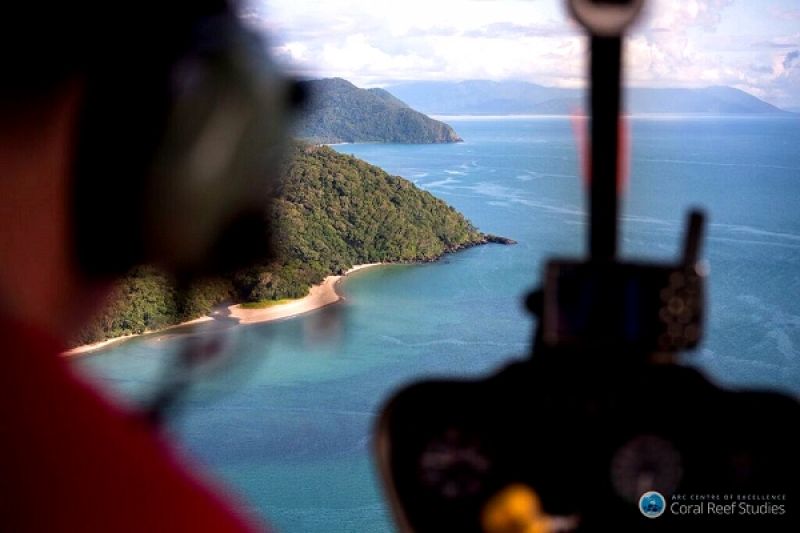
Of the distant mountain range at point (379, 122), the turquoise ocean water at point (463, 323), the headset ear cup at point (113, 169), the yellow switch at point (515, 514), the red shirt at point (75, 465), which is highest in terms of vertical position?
the headset ear cup at point (113, 169)

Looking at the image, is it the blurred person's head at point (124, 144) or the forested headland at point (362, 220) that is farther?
the forested headland at point (362, 220)

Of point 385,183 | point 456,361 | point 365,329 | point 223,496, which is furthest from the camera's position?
point 385,183

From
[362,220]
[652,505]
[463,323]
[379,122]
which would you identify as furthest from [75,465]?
[379,122]

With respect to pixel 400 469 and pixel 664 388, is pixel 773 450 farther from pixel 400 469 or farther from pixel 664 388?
pixel 400 469

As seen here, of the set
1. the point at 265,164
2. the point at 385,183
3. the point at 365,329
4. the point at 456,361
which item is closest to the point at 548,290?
the point at 265,164

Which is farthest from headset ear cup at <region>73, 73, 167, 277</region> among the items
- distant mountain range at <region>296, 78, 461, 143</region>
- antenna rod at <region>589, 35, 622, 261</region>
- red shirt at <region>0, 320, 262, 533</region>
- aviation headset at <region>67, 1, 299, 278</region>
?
distant mountain range at <region>296, 78, 461, 143</region>

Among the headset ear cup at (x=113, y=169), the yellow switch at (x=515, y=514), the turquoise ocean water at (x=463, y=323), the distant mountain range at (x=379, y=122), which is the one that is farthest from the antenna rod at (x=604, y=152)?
the distant mountain range at (x=379, y=122)

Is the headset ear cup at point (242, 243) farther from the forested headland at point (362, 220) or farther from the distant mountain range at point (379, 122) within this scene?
the distant mountain range at point (379, 122)
